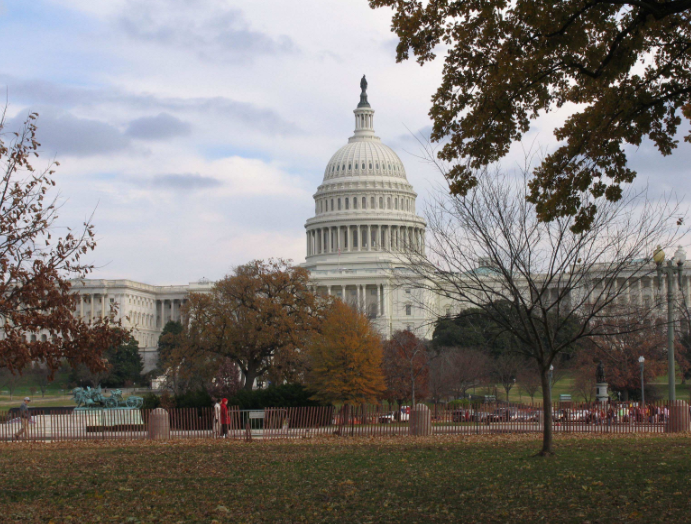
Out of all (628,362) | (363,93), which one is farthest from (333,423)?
(363,93)

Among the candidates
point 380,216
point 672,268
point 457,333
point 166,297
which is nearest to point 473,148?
point 672,268

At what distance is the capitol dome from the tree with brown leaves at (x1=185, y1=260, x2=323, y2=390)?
7811 centimetres

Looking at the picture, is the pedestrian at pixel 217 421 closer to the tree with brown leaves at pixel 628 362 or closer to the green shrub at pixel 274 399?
the green shrub at pixel 274 399

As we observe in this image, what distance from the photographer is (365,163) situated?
145750 millimetres

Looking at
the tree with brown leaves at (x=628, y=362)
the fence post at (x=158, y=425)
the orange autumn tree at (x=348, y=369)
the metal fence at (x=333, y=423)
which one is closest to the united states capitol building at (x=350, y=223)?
the tree with brown leaves at (x=628, y=362)

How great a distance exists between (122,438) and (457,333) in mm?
51871

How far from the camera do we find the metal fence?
30969 mm

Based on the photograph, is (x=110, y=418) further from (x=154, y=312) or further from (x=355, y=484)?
(x=154, y=312)

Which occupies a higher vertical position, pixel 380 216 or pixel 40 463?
pixel 380 216

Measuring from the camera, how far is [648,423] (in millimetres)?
32062

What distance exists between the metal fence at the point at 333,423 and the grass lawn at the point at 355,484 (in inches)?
307

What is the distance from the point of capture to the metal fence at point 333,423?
3097 cm

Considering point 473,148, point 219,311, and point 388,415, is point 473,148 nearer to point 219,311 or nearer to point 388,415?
point 388,415

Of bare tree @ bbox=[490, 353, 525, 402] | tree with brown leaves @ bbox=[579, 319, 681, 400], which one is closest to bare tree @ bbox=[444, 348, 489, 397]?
bare tree @ bbox=[490, 353, 525, 402]
